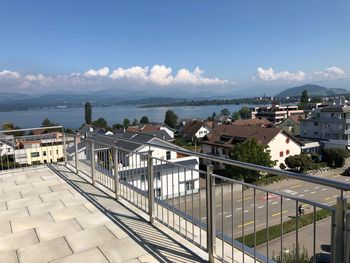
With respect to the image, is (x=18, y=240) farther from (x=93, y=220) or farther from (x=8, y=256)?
(x=93, y=220)

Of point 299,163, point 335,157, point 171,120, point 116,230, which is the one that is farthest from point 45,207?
point 171,120

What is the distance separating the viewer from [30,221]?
14.4 feet

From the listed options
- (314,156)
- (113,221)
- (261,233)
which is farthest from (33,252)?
(314,156)

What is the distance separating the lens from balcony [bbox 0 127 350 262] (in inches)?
89.4

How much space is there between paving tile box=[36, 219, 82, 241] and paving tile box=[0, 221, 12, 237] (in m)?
0.39

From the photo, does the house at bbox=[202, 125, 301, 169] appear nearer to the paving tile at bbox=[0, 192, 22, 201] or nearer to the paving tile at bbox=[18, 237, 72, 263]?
the paving tile at bbox=[0, 192, 22, 201]

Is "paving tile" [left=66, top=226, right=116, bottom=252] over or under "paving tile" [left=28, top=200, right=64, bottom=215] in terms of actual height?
over

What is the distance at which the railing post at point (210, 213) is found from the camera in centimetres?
289

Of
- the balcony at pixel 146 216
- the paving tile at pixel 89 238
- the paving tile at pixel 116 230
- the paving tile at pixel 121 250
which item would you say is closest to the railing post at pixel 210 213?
the balcony at pixel 146 216

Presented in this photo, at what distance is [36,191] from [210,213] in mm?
4398

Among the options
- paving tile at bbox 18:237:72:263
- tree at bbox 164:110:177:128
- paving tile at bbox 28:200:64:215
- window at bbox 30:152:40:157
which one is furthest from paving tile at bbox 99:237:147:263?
tree at bbox 164:110:177:128

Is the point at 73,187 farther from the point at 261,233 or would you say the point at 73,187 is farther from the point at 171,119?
the point at 171,119

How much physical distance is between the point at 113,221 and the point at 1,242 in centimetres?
140

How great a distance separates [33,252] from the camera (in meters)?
3.42
